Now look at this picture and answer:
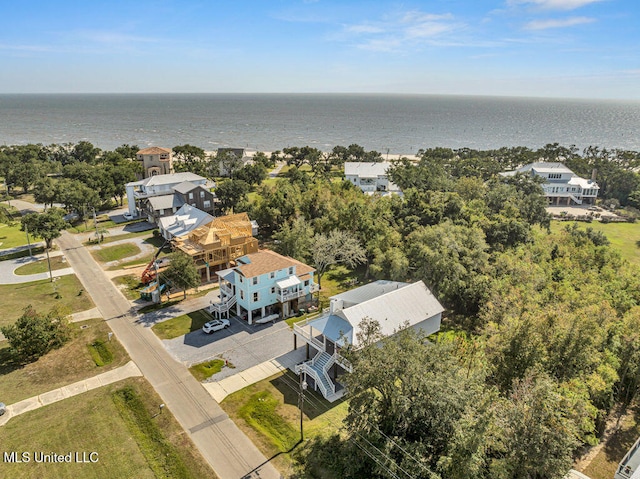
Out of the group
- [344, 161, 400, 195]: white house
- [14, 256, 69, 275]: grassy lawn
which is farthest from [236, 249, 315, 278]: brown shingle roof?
[344, 161, 400, 195]: white house

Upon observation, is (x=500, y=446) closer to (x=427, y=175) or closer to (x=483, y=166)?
(x=427, y=175)

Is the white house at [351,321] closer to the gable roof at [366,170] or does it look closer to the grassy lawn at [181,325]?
the grassy lawn at [181,325]

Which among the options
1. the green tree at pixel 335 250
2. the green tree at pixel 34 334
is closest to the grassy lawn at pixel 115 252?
the green tree at pixel 34 334

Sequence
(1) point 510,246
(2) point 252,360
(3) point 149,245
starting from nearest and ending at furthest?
(2) point 252,360
(1) point 510,246
(3) point 149,245

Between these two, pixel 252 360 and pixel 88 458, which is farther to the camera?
pixel 252 360

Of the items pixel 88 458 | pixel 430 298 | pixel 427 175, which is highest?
pixel 427 175

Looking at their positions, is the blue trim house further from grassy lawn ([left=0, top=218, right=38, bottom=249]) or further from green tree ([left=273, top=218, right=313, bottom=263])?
grassy lawn ([left=0, top=218, right=38, bottom=249])

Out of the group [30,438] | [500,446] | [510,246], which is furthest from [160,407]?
[510,246]
